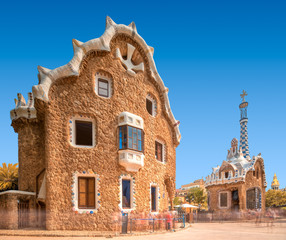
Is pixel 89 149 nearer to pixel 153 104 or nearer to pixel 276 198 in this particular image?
pixel 153 104

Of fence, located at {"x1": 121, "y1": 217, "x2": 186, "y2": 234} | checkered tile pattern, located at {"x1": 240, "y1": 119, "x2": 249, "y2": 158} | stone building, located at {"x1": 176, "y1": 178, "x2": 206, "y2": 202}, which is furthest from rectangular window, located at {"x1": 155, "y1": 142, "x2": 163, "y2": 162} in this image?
stone building, located at {"x1": 176, "y1": 178, "x2": 206, "y2": 202}

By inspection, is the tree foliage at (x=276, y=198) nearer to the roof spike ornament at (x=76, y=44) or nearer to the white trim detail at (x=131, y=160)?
the white trim detail at (x=131, y=160)

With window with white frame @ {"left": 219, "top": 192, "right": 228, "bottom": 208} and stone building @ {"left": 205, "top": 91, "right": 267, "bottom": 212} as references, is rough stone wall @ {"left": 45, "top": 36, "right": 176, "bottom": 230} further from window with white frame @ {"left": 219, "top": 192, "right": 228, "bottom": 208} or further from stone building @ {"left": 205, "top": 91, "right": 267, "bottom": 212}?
window with white frame @ {"left": 219, "top": 192, "right": 228, "bottom": 208}

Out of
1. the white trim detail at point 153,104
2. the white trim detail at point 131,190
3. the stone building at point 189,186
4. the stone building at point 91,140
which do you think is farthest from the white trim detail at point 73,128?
the stone building at point 189,186

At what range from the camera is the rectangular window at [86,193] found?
14.4 m

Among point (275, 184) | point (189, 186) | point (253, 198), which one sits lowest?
point (189, 186)

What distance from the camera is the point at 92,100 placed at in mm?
15391

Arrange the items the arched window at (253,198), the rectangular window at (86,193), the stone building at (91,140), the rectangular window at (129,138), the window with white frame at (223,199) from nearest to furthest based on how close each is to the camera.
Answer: the stone building at (91,140)
the rectangular window at (86,193)
the rectangular window at (129,138)
the arched window at (253,198)
the window with white frame at (223,199)

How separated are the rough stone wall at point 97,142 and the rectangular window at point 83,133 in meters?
0.55

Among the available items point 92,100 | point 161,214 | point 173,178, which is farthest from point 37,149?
A: point 173,178

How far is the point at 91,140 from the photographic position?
16.2m

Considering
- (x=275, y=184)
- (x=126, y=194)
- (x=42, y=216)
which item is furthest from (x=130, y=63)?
(x=275, y=184)

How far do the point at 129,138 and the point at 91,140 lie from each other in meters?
2.16

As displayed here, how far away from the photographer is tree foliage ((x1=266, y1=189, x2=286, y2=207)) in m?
56.0
